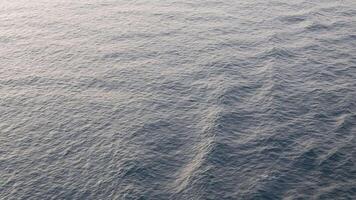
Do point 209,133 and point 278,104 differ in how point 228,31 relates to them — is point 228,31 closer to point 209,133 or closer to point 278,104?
point 278,104

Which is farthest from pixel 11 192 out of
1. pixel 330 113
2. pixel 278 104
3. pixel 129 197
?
pixel 330 113

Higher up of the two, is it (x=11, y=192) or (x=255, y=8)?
(x=255, y=8)

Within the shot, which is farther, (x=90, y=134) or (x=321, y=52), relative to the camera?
(x=321, y=52)

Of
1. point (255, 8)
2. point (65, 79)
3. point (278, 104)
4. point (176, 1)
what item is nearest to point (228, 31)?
point (255, 8)

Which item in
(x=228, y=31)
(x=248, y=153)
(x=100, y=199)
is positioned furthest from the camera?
(x=228, y=31)

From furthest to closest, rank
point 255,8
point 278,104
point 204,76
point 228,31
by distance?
point 255,8 < point 228,31 < point 204,76 < point 278,104

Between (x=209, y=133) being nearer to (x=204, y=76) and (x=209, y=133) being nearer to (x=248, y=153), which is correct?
(x=248, y=153)
